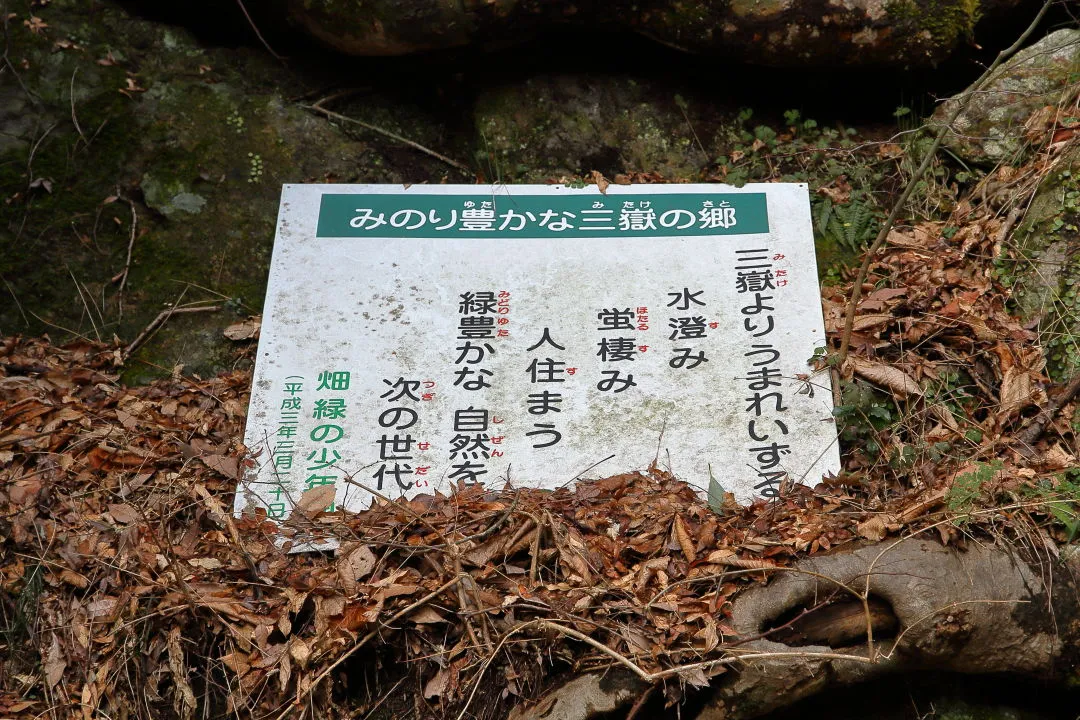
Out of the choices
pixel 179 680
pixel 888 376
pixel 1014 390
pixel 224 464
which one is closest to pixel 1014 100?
pixel 1014 390

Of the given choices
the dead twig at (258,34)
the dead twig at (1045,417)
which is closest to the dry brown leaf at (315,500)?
the dead twig at (258,34)

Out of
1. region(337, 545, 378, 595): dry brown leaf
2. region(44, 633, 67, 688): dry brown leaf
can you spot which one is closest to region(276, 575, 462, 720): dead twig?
region(337, 545, 378, 595): dry brown leaf

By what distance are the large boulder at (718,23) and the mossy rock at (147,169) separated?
0.53 m

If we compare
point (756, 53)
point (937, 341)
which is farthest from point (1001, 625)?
point (756, 53)

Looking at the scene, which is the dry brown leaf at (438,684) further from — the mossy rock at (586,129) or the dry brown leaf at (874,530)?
the mossy rock at (586,129)

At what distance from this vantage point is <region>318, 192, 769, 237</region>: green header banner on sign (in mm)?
4438

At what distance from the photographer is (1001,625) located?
340 centimetres

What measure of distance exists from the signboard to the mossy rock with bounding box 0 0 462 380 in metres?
0.40

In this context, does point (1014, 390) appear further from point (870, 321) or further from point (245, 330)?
point (245, 330)

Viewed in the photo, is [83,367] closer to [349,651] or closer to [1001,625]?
[349,651]

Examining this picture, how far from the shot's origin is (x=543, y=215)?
4.50 meters

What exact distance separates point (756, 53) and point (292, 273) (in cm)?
278

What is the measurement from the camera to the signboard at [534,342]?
3896mm

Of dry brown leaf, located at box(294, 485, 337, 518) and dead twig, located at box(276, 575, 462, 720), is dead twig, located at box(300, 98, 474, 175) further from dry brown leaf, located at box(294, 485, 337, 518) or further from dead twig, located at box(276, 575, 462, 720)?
dead twig, located at box(276, 575, 462, 720)
